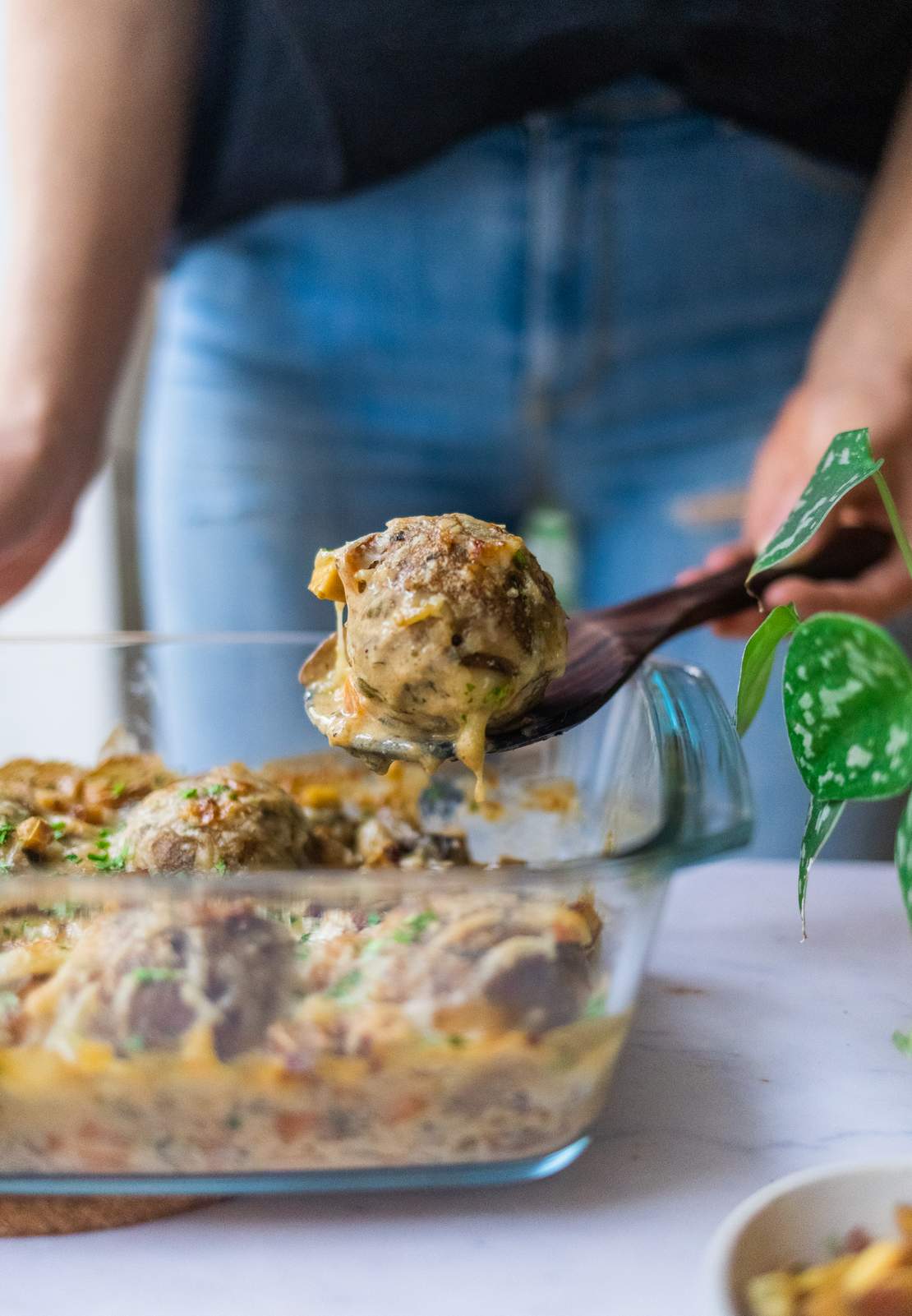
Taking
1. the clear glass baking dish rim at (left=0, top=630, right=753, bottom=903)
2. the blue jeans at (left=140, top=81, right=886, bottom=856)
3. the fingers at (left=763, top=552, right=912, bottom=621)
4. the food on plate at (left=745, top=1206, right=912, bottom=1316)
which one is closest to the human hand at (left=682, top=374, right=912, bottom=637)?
the fingers at (left=763, top=552, right=912, bottom=621)

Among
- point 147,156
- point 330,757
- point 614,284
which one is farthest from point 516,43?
point 330,757

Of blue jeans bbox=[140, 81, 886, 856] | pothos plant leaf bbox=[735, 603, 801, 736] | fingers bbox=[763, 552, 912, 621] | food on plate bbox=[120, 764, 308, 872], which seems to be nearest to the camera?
pothos plant leaf bbox=[735, 603, 801, 736]

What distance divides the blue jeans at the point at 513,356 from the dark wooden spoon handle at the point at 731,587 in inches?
15.6

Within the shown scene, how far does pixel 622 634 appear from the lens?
1.01 m

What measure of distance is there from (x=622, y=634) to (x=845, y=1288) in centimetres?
56

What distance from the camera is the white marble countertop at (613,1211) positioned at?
0.65 m

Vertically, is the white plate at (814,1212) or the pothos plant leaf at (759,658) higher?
the pothos plant leaf at (759,658)

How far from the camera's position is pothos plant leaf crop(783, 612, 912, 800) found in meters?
0.64

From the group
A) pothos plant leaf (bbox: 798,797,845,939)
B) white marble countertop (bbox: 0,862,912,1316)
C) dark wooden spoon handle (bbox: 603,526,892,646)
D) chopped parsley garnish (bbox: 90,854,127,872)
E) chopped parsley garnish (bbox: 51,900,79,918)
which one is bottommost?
white marble countertop (bbox: 0,862,912,1316)

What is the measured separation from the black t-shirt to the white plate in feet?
4.02

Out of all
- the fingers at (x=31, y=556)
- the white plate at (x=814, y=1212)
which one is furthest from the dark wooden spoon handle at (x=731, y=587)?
the fingers at (x=31, y=556)

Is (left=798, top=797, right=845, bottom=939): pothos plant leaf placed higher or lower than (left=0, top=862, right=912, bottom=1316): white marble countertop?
higher

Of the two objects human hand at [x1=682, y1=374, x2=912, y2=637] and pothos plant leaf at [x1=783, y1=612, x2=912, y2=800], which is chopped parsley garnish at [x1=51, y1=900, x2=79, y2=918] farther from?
human hand at [x1=682, y1=374, x2=912, y2=637]

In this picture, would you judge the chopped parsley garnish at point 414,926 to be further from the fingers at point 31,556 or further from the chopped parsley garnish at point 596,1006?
the fingers at point 31,556
